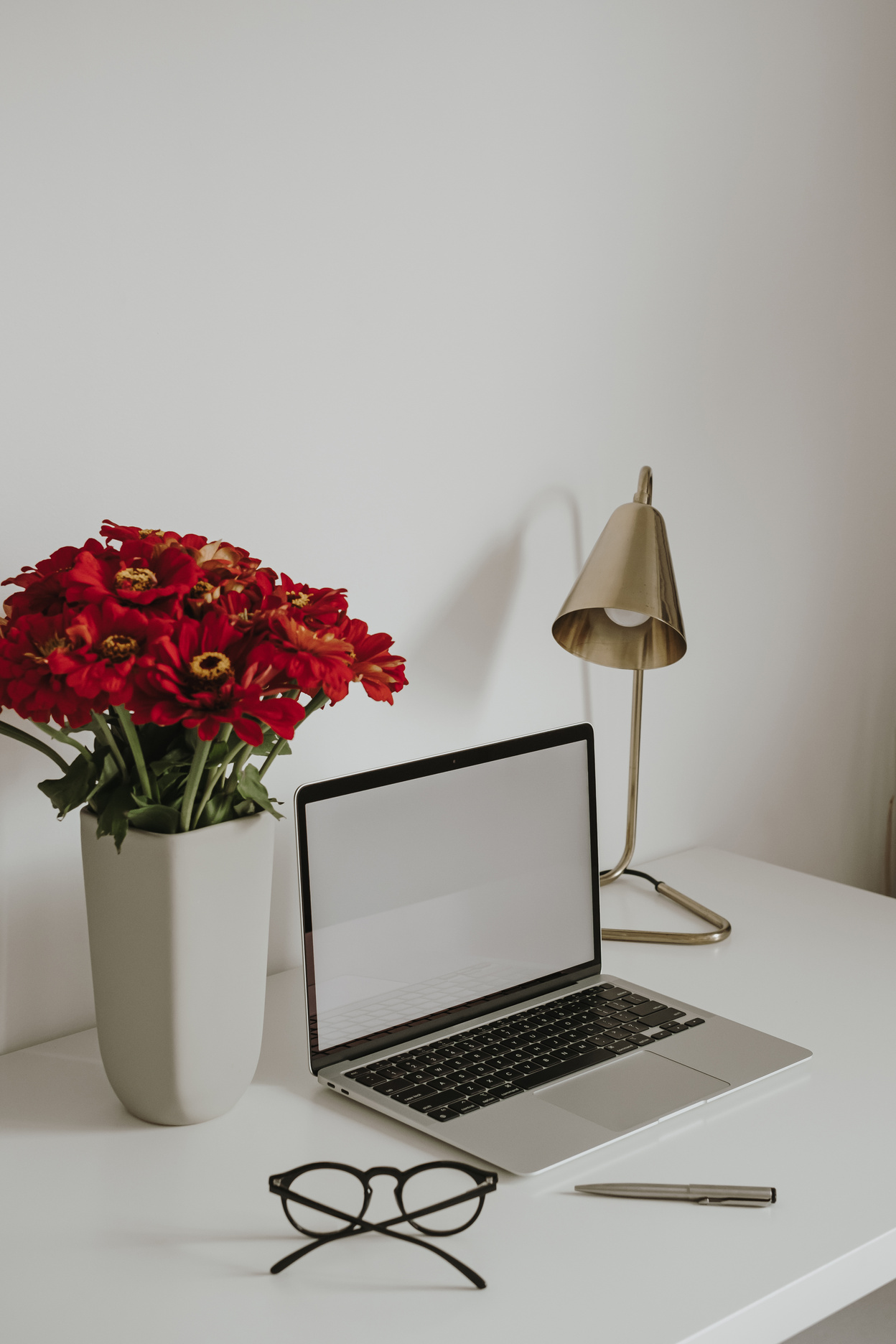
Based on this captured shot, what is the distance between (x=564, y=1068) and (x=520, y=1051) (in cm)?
5

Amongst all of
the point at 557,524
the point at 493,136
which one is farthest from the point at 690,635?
the point at 493,136

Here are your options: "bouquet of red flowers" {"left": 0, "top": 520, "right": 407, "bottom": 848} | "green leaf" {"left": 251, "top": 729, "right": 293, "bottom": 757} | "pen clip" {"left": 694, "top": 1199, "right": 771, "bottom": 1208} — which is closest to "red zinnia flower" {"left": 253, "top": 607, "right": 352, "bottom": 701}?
"bouquet of red flowers" {"left": 0, "top": 520, "right": 407, "bottom": 848}

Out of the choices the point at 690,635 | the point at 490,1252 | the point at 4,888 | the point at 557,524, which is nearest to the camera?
the point at 490,1252

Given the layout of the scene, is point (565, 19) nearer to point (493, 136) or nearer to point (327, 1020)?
point (493, 136)

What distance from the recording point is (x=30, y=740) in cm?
92

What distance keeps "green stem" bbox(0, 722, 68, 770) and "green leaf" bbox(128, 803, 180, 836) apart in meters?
0.08

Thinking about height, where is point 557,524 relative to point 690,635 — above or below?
above

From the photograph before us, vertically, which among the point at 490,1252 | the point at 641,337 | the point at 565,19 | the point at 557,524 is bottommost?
the point at 490,1252

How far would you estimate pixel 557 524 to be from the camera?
1.38 m

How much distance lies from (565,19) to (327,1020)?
1.02 meters

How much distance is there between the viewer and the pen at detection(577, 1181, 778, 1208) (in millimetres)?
812

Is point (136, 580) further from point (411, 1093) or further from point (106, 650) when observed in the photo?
point (411, 1093)

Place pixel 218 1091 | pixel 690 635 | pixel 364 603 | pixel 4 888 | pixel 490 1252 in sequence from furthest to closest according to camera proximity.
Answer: pixel 690 635, pixel 364 603, pixel 4 888, pixel 218 1091, pixel 490 1252

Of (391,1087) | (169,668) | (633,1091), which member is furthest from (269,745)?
(633,1091)
